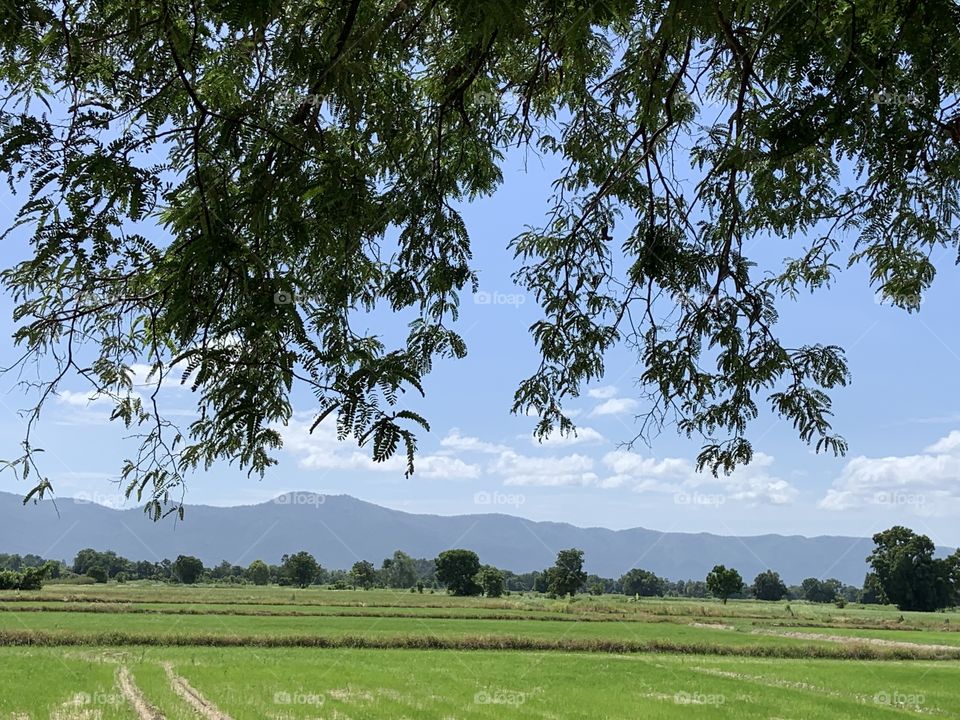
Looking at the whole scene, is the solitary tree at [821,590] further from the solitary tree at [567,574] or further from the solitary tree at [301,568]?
the solitary tree at [301,568]

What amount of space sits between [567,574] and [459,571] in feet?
45.9

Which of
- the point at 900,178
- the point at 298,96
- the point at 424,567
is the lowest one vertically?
the point at 424,567

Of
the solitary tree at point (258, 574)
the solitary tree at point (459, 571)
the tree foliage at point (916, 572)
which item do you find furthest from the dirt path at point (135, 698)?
the tree foliage at point (916, 572)

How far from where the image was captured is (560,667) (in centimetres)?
3550

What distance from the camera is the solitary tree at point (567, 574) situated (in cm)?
9288

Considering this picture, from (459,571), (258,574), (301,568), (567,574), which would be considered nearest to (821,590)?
(567,574)

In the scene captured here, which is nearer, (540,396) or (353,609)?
(540,396)

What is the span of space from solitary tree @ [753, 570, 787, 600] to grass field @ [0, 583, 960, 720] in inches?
2637

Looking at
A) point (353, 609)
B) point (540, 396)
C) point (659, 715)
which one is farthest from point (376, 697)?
point (353, 609)

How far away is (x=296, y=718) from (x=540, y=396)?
19.7 meters

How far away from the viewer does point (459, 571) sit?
303ft

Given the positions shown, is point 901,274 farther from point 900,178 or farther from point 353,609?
point 353,609

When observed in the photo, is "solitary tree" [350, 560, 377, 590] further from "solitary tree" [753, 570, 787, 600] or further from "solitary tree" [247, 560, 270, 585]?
"solitary tree" [753, 570, 787, 600]

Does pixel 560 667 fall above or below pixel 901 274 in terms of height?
below
